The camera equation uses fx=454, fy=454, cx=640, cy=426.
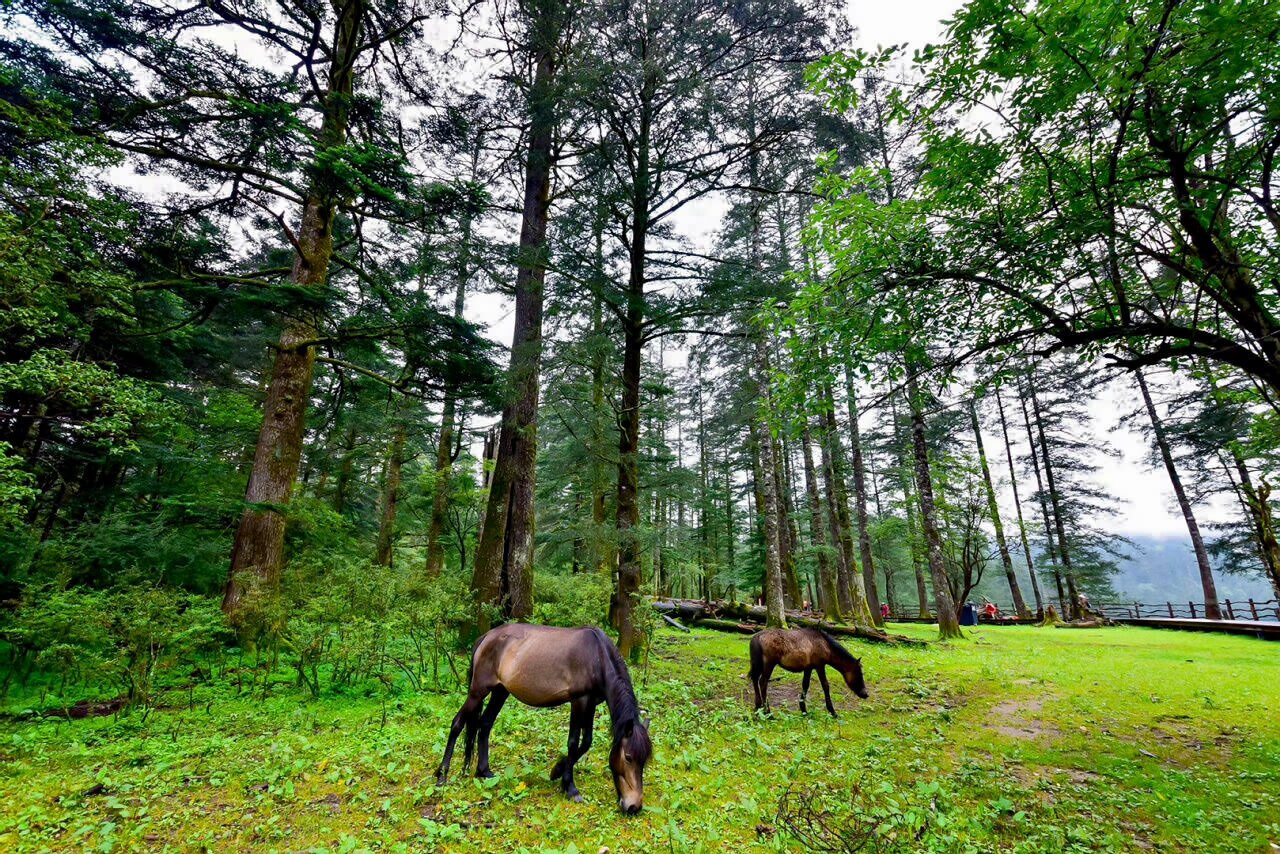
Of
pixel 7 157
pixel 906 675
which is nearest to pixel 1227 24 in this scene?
pixel 906 675

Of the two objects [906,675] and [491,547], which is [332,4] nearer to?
[491,547]

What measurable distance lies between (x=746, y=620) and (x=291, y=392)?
1497 centimetres

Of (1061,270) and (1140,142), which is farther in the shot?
(1061,270)

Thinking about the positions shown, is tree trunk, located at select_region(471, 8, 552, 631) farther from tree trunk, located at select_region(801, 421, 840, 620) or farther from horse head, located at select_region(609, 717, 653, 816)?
tree trunk, located at select_region(801, 421, 840, 620)

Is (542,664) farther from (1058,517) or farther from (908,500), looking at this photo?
(1058,517)

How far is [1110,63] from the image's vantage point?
10.2ft

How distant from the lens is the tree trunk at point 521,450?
804 centimetres

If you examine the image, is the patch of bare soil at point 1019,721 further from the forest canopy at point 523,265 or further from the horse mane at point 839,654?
the forest canopy at point 523,265

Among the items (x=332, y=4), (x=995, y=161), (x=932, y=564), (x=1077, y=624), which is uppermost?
(x=332, y=4)

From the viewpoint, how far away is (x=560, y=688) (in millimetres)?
3756

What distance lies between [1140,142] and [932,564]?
38.2 feet

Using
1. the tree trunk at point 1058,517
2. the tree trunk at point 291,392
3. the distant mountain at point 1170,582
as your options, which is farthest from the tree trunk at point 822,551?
the distant mountain at point 1170,582

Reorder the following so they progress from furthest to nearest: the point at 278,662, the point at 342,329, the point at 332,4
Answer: the point at 332,4
the point at 342,329
the point at 278,662

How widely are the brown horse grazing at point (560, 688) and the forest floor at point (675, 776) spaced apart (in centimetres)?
33
